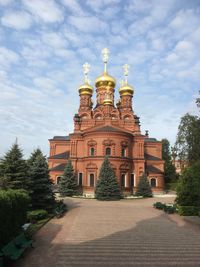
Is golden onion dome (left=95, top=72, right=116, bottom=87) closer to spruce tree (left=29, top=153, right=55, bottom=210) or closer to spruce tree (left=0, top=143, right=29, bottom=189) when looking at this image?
spruce tree (left=29, top=153, right=55, bottom=210)

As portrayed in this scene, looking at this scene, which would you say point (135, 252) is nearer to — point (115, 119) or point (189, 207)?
point (189, 207)

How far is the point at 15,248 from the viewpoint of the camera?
10.2 metres

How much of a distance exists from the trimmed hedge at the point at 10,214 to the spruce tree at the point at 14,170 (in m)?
4.55

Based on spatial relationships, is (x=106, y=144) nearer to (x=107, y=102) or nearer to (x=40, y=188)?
(x=107, y=102)

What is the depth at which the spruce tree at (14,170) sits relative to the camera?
18516 millimetres

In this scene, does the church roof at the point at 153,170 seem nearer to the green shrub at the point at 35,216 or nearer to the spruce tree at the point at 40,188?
the spruce tree at the point at 40,188

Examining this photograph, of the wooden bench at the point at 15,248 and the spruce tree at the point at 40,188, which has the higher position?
the spruce tree at the point at 40,188

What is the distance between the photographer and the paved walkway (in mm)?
10109

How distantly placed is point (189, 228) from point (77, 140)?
27.2 metres

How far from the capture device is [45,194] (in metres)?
21.0

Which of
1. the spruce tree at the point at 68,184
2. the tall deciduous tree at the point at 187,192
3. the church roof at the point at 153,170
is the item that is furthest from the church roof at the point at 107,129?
the tall deciduous tree at the point at 187,192

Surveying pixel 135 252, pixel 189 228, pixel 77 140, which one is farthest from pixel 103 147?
pixel 135 252

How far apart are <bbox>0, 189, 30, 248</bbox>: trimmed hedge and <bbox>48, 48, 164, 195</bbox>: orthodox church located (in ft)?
81.0

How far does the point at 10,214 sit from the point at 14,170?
746cm
